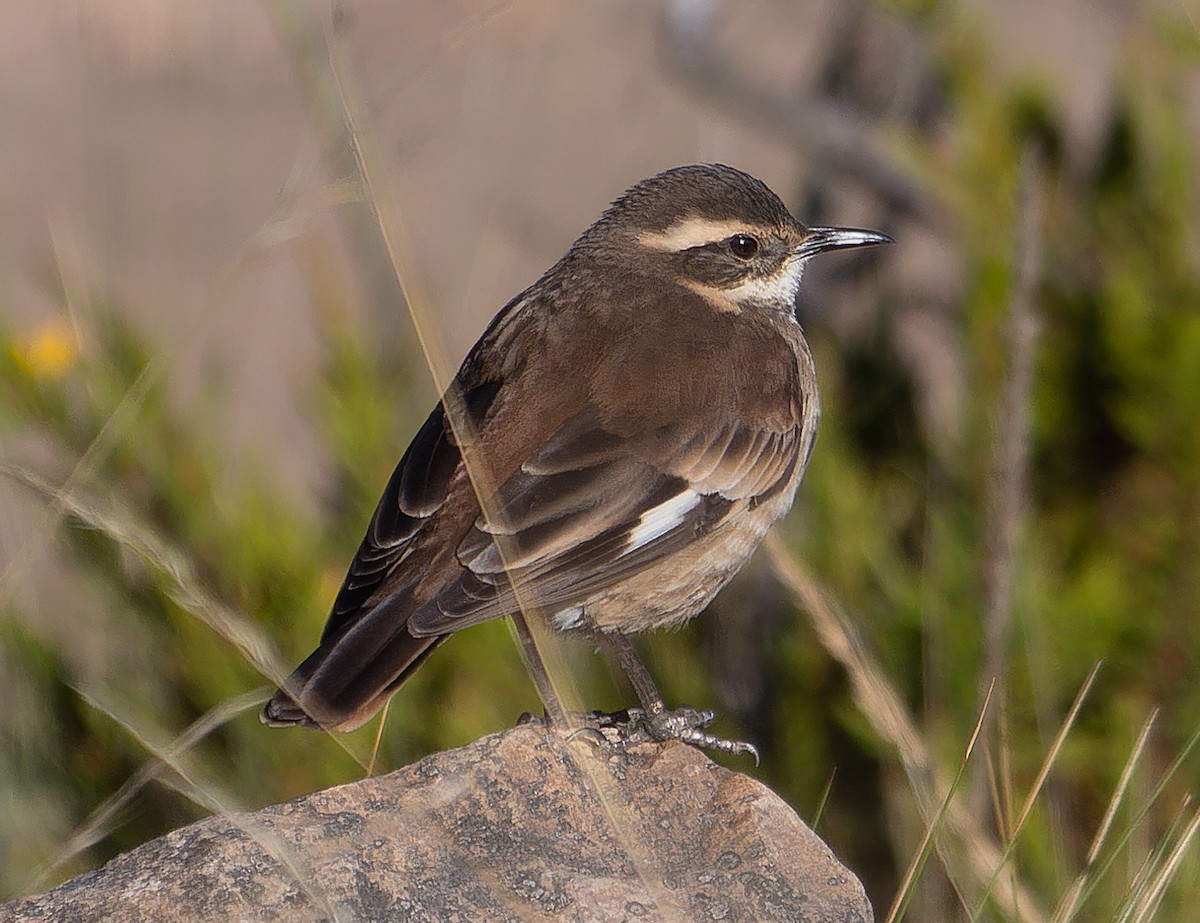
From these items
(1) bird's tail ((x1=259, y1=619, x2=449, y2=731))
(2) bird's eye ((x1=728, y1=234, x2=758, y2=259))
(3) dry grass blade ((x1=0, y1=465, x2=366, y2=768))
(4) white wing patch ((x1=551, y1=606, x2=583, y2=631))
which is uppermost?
(2) bird's eye ((x1=728, y1=234, x2=758, y2=259))

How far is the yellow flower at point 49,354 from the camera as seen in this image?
560cm

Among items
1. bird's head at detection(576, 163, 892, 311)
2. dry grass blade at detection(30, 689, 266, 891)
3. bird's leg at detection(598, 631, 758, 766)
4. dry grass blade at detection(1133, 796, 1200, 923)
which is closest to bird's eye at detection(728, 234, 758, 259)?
bird's head at detection(576, 163, 892, 311)

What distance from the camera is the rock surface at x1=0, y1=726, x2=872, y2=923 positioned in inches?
124

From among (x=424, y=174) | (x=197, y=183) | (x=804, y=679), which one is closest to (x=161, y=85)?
(x=197, y=183)

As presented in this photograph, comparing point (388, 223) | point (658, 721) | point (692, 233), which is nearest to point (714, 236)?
point (692, 233)

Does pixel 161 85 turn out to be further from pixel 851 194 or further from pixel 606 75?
pixel 851 194

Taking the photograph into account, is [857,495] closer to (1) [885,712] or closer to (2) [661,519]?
(2) [661,519]

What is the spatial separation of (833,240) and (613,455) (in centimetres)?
138

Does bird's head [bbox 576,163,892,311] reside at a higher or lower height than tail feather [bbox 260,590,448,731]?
higher

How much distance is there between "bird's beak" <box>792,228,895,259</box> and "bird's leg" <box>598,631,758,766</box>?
5.09 feet

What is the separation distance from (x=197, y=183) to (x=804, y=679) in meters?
6.07

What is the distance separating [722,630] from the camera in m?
6.71

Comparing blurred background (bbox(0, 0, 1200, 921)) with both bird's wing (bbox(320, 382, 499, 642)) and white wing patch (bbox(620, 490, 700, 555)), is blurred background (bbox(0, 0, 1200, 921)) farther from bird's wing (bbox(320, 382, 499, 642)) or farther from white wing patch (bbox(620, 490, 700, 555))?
bird's wing (bbox(320, 382, 499, 642))

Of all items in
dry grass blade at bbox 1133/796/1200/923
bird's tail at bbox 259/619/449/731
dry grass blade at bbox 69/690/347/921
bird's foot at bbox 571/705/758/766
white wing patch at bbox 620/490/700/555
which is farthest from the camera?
white wing patch at bbox 620/490/700/555
